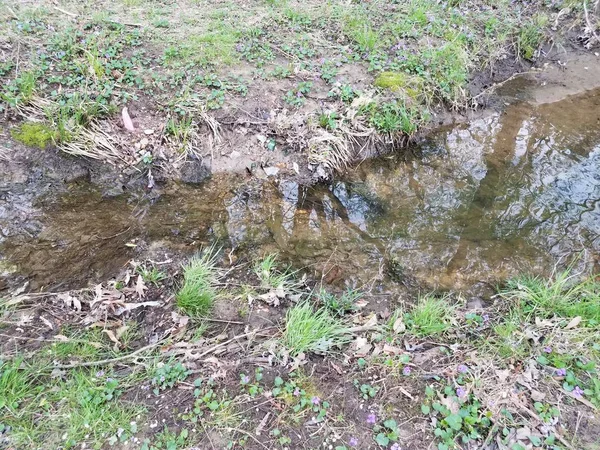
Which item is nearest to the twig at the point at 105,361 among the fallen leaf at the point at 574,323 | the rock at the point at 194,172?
the rock at the point at 194,172

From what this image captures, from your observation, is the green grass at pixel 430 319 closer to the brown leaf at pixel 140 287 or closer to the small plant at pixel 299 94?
Answer: the brown leaf at pixel 140 287

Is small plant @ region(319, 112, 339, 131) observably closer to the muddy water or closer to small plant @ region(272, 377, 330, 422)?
the muddy water

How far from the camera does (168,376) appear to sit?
282 centimetres

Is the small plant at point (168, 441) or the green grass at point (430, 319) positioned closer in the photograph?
the small plant at point (168, 441)

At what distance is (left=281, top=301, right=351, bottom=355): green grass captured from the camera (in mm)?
3078

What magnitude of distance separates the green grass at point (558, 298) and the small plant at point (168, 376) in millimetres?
2686

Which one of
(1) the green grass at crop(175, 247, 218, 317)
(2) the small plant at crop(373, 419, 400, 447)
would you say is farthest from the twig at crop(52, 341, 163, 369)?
(2) the small plant at crop(373, 419, 400, 447)

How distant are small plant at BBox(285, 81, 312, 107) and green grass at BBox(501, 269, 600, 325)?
10.8 feet

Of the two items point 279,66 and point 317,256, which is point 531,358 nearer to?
point 317,256

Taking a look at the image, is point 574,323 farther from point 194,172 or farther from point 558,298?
point 194,172

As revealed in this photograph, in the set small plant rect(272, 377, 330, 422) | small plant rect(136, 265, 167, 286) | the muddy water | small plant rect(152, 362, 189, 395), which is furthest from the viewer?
the muddy water

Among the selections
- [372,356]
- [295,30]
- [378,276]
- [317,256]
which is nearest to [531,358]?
[372,356]

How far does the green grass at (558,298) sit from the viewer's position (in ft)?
10.7

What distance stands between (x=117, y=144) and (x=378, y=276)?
3.29 m
